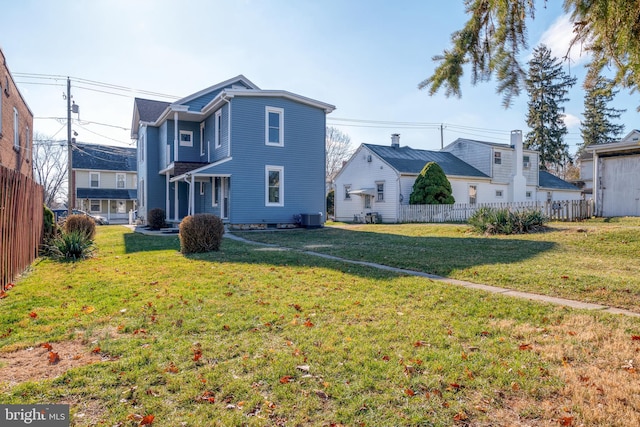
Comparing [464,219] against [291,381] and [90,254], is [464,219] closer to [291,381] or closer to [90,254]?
[90,254]

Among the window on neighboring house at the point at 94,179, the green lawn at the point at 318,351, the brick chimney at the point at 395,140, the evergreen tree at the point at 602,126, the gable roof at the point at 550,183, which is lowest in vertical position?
the green lawn at the point at 318,351

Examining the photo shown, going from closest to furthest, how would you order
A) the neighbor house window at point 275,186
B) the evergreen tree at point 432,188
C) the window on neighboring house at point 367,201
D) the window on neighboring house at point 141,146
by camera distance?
the neighbor house window at point 275,186, the evergreen tree at point 432,188, the window on neighboring house at point 141,146, the window on neighboring house at point 367,201

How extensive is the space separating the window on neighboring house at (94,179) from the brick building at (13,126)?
1994 cm

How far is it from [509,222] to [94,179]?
4035 cm

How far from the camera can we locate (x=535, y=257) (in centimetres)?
893

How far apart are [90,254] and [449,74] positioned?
993 centimetres

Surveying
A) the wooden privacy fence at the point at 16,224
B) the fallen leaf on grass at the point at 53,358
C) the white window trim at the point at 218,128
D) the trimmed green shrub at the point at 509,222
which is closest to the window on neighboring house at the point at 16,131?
the white window trim at the point at 218,128

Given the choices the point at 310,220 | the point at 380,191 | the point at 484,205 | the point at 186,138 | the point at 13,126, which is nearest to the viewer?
the point at 13,126

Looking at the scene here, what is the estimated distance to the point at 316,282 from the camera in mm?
6695

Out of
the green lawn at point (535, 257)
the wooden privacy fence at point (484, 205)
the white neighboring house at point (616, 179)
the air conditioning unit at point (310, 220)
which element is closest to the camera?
the green lawn at point (535, 257)

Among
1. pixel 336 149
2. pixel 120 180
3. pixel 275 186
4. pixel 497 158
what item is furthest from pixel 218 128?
pixel 336 149

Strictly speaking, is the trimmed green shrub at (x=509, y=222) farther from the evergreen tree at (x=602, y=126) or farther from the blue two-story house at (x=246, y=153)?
the evergreen tree at (x=602, y=126)

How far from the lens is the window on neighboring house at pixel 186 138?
22016 mm

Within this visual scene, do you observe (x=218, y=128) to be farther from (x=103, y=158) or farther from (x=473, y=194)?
(x=103, y=158)
